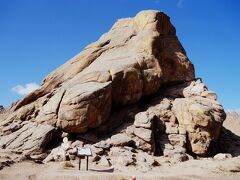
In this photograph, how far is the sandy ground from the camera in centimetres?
1908

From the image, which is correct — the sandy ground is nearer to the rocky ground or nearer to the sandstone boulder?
the rocky ground

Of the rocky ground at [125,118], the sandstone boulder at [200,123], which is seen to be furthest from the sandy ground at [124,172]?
the sandstone boulder at [200,123]

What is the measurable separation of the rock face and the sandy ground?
1945 mm

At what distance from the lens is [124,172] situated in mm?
21656

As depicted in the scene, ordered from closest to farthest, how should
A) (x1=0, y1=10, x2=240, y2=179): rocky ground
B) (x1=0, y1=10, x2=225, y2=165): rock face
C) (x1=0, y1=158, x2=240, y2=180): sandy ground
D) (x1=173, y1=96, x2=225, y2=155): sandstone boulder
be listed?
(x1=0, y1=158, x2=240, y2=180): sandy ground
(x1=0, y1=10, x2=240, y2=179): rocky ground
(x1=0, y1=10, x2=225, y2=165): rock face
(x1=173, y1=96, x2=225, y2=155): sandstone boulder

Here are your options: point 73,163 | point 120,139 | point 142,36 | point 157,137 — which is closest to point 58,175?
point 73,163

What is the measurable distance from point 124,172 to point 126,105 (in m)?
11.8

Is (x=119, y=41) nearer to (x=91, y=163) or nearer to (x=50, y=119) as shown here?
(x=50, y=119)

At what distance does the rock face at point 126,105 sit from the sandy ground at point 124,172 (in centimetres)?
194

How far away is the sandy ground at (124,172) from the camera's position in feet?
62.6

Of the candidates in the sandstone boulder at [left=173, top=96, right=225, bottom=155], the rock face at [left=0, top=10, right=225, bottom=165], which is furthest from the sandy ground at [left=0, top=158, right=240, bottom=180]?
the sandstone boulder at [left=173, top=96, right=225, bottom=155]

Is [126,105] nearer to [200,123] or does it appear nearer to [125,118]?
[125,118]

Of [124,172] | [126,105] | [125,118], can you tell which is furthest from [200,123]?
[124,172]

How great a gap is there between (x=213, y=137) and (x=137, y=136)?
7.72 m
